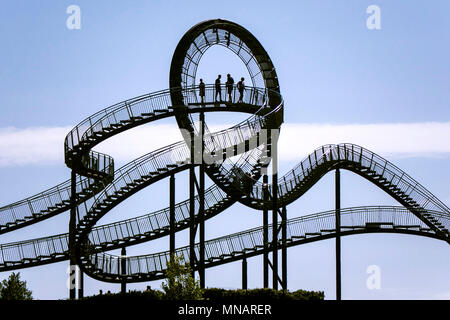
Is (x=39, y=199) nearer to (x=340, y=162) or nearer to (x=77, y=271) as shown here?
(x=77, y=271)

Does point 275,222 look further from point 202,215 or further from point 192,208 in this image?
point 192,208

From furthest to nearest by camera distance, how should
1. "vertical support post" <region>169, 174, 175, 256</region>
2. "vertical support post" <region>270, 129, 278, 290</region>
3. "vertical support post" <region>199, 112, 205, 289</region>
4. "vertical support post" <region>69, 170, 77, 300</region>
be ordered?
1. "vertical support post" <region>270, 129, 278, 290</region>
2. "vertical support post" <region>199, 112, 205, 289</region>
3. "vertical support post" <region>169, 174, 175, 256</region>
4. "vertical support post" <region>69, 170, 77, 300</region>

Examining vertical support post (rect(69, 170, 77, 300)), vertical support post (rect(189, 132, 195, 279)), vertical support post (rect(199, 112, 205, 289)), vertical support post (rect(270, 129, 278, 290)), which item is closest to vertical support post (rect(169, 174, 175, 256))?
vertical support post (rect(189, 132, 195, 279))

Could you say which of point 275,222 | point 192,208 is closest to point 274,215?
point 275,222

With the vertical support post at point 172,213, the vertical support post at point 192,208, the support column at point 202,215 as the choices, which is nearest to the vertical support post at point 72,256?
the vertical support post at point 172,213

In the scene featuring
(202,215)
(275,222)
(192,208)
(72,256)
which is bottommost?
(72,256)

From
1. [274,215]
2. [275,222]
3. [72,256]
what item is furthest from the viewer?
[274,215]

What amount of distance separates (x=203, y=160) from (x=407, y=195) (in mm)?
11970

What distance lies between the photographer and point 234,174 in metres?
42.3

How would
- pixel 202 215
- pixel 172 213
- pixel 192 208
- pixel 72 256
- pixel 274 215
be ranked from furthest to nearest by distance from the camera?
pixel 274 215, pixel 202 215, pixel 172 213, pixel 192 208, pixel 72 256

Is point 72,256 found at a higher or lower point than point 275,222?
lower

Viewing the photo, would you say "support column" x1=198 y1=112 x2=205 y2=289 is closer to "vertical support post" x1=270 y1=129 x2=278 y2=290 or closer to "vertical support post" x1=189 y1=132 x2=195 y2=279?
"vertical support post" x1=189 y1=132 x2=195 y2=279
